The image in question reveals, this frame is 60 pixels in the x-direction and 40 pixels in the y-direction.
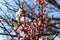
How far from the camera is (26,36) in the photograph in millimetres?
2600

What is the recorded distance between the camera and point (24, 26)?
2.51 m

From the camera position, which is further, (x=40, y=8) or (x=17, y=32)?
(x=40, y=8)

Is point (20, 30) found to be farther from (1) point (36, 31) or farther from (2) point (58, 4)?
(2) point (58, 4)

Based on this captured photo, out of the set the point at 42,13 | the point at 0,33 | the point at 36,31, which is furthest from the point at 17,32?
the point at 0,33

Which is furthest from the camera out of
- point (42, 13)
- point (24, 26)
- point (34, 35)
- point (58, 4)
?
point (58, 4)

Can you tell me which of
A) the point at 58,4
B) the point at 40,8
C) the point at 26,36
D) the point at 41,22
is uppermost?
the point at 58,4

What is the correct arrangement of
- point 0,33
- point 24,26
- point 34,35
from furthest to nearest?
point 0,33 → point 34,35 → point 24,26

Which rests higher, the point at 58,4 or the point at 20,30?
the point at 58,4

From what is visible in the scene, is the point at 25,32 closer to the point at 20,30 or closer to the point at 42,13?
the point at 20,30

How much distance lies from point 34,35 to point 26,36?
158 mm

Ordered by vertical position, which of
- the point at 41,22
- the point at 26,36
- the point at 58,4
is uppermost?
the point at 58,4

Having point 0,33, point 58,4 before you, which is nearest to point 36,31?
point 58,4

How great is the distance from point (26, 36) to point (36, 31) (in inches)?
9.3

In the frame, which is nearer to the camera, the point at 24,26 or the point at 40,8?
the point at 24,26
